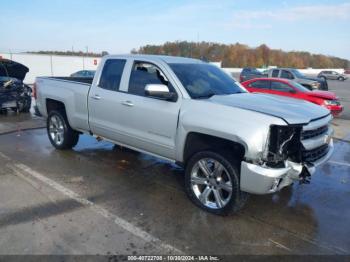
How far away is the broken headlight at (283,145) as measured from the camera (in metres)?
3.77

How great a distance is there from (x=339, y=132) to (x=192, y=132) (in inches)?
292

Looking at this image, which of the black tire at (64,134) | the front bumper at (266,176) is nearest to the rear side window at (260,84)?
the black tire at (64,134)

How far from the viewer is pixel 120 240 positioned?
11.9 feet

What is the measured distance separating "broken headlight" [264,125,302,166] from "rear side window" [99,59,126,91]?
2.70 meters

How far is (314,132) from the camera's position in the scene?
4.25m

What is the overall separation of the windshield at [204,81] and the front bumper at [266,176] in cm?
130

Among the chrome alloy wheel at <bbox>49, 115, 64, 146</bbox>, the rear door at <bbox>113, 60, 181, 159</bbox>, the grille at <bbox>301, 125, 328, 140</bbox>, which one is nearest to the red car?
the grille at <bbox>301, 125, 328, 140</bbox>

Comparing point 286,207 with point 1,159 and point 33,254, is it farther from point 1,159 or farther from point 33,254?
point 1,159

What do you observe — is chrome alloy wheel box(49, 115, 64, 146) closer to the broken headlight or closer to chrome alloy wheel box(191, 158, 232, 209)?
chrome alloy wheel box(191, 158, 232, 209)

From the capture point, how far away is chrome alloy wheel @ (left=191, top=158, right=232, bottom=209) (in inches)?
165

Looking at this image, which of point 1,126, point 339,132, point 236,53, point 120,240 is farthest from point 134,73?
point 236,53

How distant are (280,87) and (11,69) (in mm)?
9966

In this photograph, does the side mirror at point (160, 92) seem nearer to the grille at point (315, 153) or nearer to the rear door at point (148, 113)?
the rear door at point (148, 113)

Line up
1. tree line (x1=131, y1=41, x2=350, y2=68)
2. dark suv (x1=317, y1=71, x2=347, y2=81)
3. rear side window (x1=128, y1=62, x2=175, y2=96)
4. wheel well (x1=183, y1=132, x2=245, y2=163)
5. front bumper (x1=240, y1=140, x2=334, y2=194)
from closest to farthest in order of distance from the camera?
front bumper (x1=240, y1=140, x2=334, y2=194)
wheel well (x1=183, y1=132, x2=245, y2=163)
rear side window (x1=128, y1=62, x2=175, y2=96)
dark suv (x1=317, y1=71, x2=347, y2=81)
tree line (x1=131, y1=41, x2=350, y2=68)
